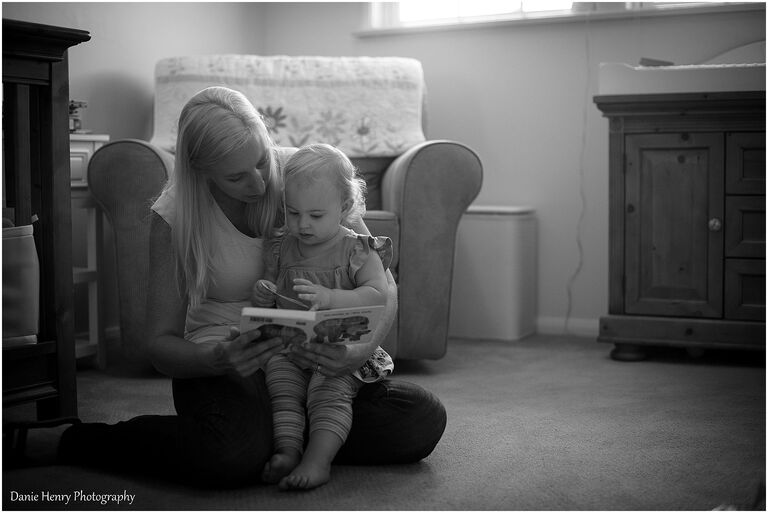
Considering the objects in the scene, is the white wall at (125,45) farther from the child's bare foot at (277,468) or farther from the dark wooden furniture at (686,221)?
the child's bare foot at (277,468)

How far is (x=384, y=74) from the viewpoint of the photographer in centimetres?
311

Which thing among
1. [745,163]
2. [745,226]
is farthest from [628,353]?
[745,163]

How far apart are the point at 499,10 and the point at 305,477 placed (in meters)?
2.40

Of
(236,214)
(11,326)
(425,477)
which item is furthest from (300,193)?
(11,326)

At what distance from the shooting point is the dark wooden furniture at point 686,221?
2691 mm

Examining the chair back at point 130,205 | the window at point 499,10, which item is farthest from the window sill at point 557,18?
the chair back at point 130,205

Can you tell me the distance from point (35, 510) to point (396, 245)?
139 centimetres

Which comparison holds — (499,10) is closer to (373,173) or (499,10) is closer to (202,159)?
(373,173)

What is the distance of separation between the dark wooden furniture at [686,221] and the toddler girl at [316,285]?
1.41 meters

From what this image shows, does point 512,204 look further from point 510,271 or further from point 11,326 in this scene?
point 11,326

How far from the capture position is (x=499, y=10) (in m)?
3.41

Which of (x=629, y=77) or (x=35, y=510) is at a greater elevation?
(x=629, y=77)

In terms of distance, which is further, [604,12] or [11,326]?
[604,12]

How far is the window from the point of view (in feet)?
10.3
